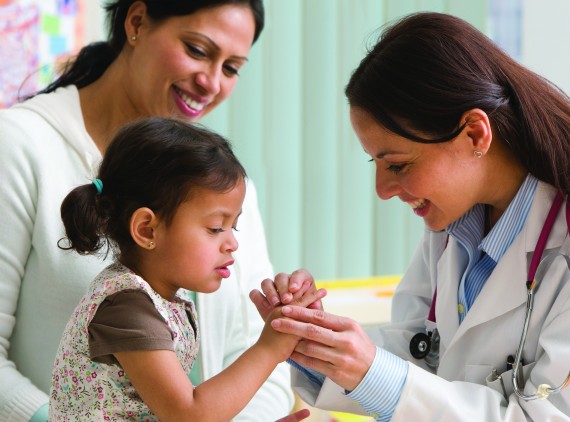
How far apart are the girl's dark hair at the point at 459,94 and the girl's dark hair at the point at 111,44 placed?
0.59 meters

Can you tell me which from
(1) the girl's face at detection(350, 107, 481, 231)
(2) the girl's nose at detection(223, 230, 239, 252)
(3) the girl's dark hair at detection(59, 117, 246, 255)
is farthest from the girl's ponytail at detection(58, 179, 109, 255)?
(1) the girl's face at detection(350, 107, 481, 231)

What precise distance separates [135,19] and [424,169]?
861 millimetres

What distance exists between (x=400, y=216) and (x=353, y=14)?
816 mm

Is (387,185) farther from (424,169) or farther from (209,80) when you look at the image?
(209,80)

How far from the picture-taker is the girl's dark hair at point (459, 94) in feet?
4.81

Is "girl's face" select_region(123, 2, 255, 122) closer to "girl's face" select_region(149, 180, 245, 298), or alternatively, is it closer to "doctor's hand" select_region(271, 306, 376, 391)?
"girl's face" select_region(149, 180, 245, 298)

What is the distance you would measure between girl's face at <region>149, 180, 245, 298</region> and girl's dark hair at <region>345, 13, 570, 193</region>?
34 centimetres

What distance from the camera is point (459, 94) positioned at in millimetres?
A: 1462

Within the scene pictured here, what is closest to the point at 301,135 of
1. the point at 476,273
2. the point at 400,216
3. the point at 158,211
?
the point at 400,216

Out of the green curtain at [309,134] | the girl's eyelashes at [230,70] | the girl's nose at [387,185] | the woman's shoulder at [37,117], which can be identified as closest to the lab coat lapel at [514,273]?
the girl's nose at [387,185]

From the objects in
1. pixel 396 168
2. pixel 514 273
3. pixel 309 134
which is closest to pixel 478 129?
pixel 396 168

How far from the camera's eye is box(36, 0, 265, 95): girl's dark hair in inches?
76.0

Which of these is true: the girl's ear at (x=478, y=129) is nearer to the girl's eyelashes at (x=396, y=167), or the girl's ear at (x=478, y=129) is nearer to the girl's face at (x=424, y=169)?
the girl's face at (x=424, y=169)

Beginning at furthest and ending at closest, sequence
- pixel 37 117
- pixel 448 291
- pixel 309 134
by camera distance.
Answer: pixel 309 134
pixel 37 117
pixel 448 291
